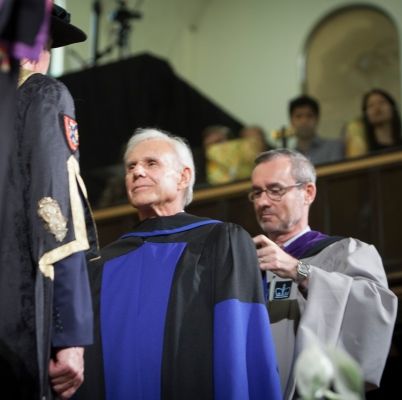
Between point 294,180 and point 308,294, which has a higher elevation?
point 294,180

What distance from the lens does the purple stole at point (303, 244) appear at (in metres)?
5.21

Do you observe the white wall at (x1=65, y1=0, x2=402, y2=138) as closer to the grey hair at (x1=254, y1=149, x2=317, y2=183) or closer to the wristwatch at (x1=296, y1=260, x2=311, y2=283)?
the grey hair at (x1=254, y1=149, x2=317, y2=183)

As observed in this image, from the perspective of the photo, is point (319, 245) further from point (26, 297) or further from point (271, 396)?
point (26, 297)

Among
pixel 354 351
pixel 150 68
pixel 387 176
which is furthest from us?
pixel 150 68

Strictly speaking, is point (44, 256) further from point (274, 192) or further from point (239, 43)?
point (239, 43)

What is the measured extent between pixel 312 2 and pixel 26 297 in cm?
1102

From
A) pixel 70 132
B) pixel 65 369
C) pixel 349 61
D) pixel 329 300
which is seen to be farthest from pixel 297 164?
pixel 349 61

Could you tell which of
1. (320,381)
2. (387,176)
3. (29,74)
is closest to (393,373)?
(387,176)

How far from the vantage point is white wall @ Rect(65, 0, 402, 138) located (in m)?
13.6

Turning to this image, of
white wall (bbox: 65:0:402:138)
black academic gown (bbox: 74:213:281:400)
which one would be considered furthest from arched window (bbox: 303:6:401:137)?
black academic gown (bbox: 74:213:281:400)

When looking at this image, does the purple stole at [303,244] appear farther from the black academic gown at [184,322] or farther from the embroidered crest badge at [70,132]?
the embroidered crest badge at [70,132]

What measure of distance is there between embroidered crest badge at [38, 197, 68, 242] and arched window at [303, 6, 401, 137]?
9.39m

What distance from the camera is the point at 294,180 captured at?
5375 mm

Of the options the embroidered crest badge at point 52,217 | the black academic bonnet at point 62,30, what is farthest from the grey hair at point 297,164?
the embroidered crest badge at point 52,217
